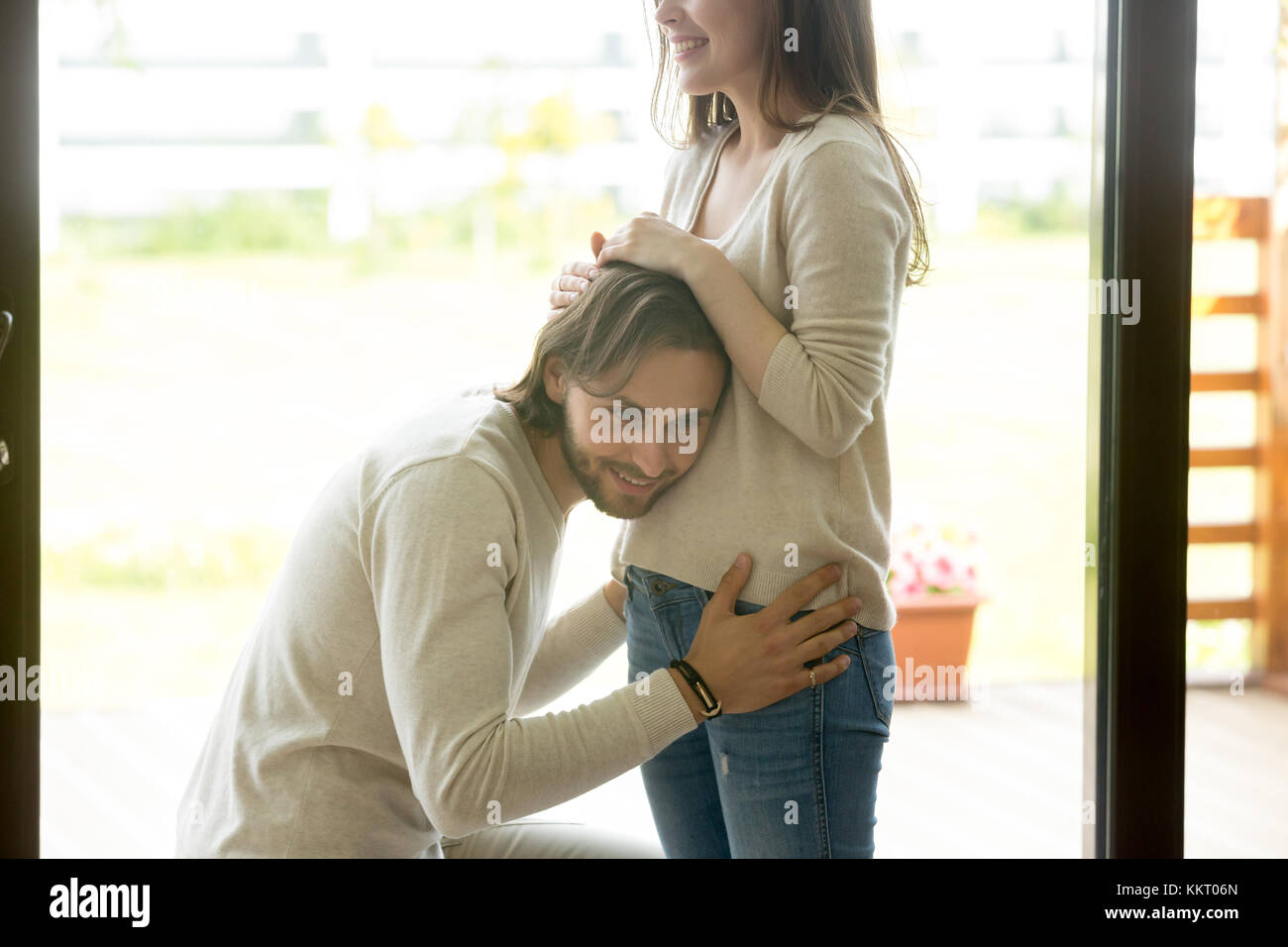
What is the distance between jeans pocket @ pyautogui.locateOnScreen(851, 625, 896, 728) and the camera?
3.61ft

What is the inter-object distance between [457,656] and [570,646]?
1.09 feet

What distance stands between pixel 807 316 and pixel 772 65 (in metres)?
0.29

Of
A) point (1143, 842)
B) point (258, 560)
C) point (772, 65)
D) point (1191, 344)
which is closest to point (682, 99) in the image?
point (772, 65)

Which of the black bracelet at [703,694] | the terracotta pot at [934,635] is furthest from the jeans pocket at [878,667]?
the terracotta pot at [934,635]

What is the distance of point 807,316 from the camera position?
40.7 inches

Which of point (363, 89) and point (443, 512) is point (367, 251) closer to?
point (363, 89)

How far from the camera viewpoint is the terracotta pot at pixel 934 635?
232 cm

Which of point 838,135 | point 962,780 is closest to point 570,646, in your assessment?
point 838,135

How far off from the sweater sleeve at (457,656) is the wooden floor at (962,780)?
52 centimetres

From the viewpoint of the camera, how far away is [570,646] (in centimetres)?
129

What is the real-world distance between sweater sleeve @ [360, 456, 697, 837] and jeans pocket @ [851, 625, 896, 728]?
0.81 feet

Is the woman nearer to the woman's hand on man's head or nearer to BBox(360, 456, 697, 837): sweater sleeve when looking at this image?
the woman's hand on man's head

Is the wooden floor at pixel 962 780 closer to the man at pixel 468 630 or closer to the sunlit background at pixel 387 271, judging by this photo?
the sunlit background at pixel 387 271
